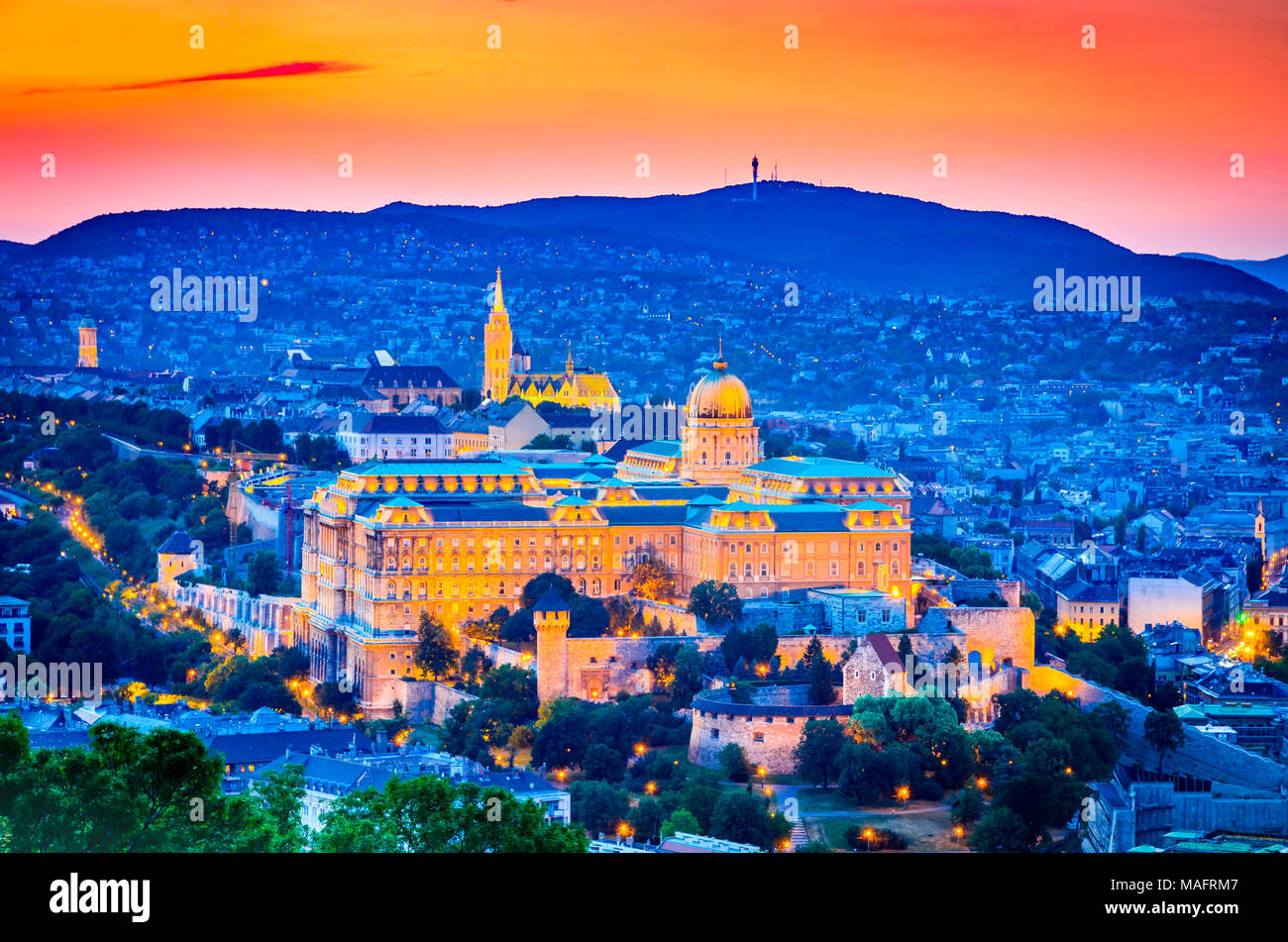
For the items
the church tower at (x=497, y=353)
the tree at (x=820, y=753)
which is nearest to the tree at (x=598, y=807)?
the tree at (x=820, y=753)

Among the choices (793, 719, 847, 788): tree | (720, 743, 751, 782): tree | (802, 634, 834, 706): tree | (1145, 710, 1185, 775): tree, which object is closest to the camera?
(793, 719, 847, 788): tree

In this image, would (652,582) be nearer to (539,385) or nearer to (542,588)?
(542,588)

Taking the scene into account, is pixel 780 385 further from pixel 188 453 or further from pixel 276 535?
pixel 276 535

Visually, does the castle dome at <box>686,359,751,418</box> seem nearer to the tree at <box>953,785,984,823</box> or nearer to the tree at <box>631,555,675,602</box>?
the tree at <box>631,555,675,602</box>

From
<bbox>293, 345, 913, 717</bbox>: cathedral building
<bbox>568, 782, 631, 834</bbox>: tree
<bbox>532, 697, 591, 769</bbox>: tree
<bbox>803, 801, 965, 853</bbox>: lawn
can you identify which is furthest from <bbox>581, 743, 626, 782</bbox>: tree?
<bbox>293, 345, 913, 717</bbox>: cathedral building

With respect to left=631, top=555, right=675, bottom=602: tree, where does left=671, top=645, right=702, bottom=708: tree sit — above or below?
below

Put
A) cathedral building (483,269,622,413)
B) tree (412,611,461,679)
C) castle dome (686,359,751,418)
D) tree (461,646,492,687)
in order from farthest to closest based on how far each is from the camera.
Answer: cathedral building (483,269,622,413) → castle dome (686,359,751,418) → tree (412,611,461,679) → tree (461,646,492,687)

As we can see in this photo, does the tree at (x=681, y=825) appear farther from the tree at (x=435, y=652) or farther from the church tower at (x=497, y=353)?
the church tower at (x=497, y=353)

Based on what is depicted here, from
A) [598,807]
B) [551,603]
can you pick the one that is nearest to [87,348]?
[551,603]
